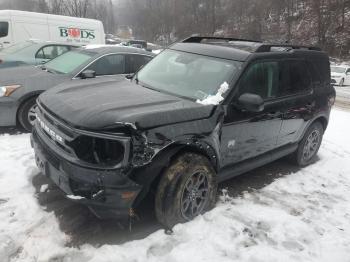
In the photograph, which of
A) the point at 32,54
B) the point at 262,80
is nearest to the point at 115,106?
the point at 262,80

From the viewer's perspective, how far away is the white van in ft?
50.2

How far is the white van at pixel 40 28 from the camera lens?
603 inches

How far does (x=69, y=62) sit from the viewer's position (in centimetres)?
726

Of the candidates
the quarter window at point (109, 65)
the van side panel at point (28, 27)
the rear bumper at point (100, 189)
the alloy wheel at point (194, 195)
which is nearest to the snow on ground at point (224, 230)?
the alloy wheel at point (194, 195)

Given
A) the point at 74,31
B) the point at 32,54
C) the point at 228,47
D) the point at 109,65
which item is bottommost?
the point at 74,31

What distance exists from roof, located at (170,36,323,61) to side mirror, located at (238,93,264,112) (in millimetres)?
541

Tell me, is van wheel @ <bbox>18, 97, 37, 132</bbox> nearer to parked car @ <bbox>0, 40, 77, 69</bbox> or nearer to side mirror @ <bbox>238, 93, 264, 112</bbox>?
parked car @ <bbox>0, 40, 77, 69</bbox>

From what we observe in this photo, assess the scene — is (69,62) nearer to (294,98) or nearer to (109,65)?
(109,65)

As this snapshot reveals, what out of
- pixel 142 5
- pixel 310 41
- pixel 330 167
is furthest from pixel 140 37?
pixel 330 167

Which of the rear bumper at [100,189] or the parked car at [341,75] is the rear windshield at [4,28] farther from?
the parked car at [341,75]

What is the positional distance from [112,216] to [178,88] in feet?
5.64

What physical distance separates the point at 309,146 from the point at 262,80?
215 centimetres

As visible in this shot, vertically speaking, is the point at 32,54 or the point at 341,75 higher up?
the point at 32,54

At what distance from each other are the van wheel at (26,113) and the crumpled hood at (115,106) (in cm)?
213
